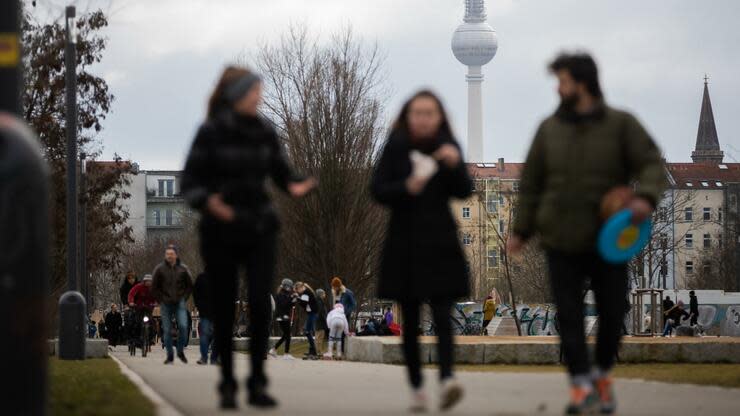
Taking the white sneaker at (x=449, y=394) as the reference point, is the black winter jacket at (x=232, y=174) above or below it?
above

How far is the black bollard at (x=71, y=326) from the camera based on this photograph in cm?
2745

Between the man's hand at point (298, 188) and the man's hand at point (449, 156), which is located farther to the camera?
the man's hand at point (298, 188)

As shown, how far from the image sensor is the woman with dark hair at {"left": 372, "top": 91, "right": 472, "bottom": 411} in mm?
9742

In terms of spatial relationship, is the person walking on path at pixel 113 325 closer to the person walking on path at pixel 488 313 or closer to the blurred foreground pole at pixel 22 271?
the person walking on path at pixel 488 313

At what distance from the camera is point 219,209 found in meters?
9.69

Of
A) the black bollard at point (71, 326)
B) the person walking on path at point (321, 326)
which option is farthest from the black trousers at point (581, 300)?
the person walking on path at point (321, 326)

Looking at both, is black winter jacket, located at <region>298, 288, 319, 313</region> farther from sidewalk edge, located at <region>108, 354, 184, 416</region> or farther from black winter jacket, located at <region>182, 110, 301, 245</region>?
black winter jacket, located at <region>182, 110, 301, 245</region>

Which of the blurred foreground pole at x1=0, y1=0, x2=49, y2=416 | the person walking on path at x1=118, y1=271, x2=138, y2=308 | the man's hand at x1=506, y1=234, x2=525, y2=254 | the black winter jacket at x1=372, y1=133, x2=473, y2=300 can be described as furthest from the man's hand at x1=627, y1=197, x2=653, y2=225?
the person walking on path at x1=118, y1=271, x2=138, y2=308

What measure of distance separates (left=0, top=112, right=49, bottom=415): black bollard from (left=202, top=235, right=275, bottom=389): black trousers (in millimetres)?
2528

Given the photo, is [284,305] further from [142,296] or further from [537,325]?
[537,325]

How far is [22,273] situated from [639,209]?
3837mm

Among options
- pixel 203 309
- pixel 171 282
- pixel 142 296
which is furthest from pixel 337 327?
pixel 171 282

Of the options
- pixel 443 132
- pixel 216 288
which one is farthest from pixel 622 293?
pixel 216 288

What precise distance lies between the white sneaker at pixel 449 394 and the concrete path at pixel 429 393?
301 millimetres
